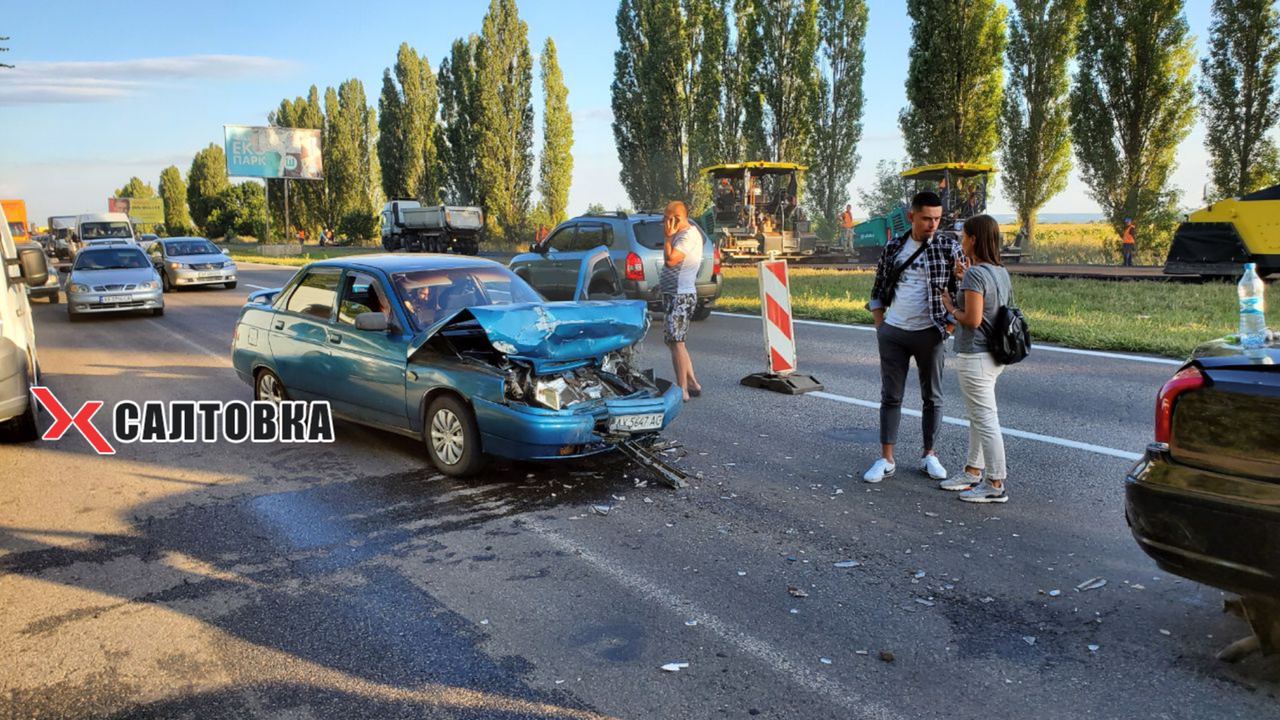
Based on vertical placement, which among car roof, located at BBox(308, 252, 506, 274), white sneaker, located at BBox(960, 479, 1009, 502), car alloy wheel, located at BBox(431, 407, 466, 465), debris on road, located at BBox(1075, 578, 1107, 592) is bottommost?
debris on road, located at BBox(1075, 578, 1107, 592)

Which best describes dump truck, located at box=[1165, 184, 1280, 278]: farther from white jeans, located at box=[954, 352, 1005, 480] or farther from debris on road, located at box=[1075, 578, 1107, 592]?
debris on road, located at box=[1075, 578, 1107, 592]

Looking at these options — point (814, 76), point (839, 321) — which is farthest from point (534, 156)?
point (839, 321)

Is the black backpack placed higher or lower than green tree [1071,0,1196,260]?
lower

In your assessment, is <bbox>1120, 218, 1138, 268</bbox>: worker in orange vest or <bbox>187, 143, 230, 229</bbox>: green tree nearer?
<bbox>1120, 218, 1138, 268</bbox>: worker in orange vest

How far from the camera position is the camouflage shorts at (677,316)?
8422mm

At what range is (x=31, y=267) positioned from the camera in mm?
7539

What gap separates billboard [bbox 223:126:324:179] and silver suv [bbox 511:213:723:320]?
1629 inches

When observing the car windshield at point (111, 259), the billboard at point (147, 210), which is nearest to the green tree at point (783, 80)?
the car windshield at point (111, 259)

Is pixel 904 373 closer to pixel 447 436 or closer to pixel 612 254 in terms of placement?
pixel 447 436

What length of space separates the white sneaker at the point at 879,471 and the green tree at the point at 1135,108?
26.4 meters

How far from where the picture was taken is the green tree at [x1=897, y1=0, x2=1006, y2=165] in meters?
28.7

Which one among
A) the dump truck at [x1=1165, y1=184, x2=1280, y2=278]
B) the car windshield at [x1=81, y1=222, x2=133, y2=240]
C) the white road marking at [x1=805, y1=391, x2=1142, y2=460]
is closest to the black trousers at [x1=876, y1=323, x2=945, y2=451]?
the white road marking at [x1=805, y1=391, x2=1142, y2=460]

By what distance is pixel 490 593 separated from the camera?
423 cm

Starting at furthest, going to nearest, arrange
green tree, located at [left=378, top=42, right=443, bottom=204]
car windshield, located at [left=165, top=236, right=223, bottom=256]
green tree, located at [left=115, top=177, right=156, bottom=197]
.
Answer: green tree, located at [left=115, top=177, right=156, bottom=197] < green tree, located at [left=378, top=42, right=443, bottom=204] < car windshield, located at [left=165, top=236, right=223, bottom=256]
